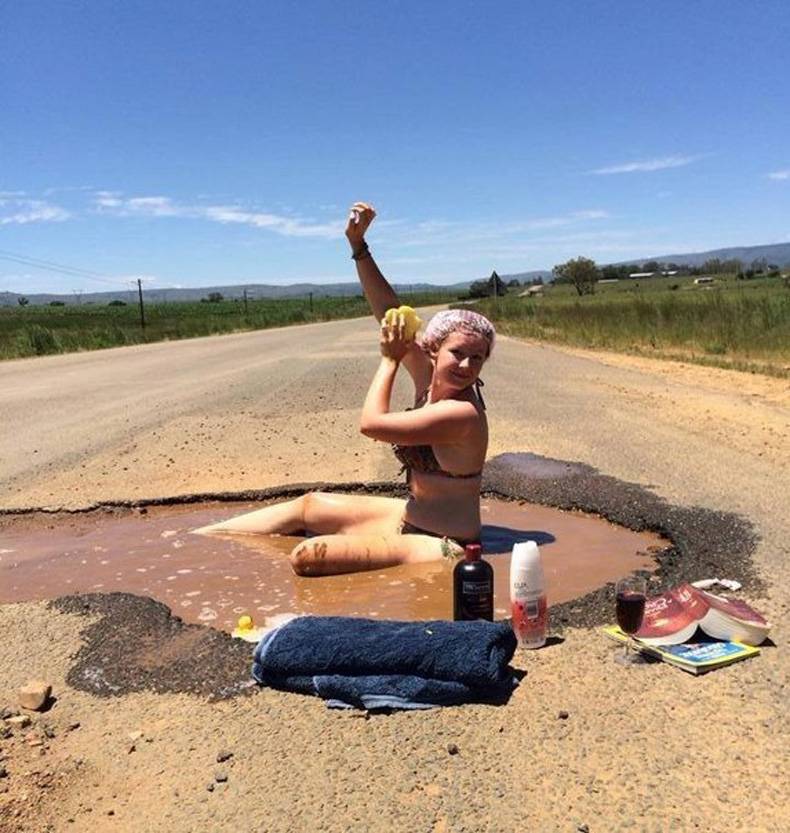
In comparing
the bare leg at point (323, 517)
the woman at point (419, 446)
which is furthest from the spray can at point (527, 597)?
the bare leg at point (323, 517)

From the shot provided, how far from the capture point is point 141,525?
582 centimetres

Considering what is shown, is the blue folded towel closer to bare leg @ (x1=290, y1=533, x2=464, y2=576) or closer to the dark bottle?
the dark bottle

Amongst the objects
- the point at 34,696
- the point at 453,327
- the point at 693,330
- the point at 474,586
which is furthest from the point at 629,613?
the point at 693,330

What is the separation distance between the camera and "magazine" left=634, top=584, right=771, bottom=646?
3.38 m

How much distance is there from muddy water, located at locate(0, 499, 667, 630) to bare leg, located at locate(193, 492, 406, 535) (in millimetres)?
88

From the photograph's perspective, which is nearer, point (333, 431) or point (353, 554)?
point (353, 554)

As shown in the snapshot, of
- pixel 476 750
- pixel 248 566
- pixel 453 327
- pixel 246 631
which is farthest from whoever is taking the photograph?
pixel 248 566

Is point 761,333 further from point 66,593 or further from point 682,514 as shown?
point 66,593

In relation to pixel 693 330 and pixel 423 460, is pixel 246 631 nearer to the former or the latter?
pixel 423 460

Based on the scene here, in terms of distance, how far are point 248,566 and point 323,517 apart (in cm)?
49

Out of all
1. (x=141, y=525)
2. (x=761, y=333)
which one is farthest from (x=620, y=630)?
(x=761, y=333)

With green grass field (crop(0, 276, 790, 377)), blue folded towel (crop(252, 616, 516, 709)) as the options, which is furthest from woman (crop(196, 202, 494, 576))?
green grass field (crop(0, 276, 790, 377))

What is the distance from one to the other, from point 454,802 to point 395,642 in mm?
715

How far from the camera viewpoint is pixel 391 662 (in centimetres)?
301
